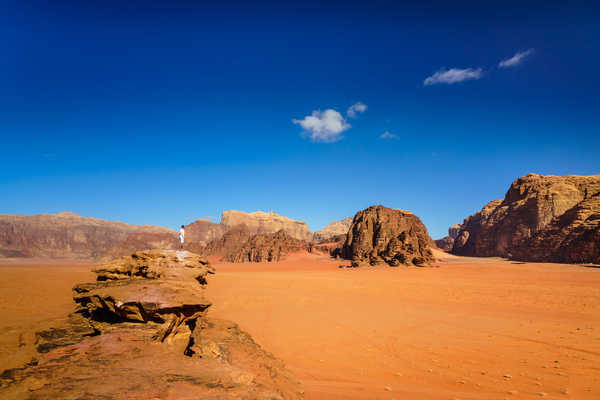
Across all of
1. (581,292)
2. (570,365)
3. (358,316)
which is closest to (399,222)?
(581,292)

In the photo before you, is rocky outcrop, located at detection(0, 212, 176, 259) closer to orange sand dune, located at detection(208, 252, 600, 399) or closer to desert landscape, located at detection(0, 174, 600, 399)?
desert landscape, located at detection(0, 174, 600, 399)

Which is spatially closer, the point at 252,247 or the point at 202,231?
the point at 252,247

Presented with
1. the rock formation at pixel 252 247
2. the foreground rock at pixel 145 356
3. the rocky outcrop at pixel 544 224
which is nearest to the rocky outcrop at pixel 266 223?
the rock formation at pixel 252 247

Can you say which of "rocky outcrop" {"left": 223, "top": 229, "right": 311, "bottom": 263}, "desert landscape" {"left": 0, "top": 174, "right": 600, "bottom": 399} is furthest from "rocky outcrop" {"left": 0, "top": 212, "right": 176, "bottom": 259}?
"desert landscape" {"left": 0, "top": 174, "right": 600, "bottom": 399}

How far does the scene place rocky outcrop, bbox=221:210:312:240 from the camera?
126 meters

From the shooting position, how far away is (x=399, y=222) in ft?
145

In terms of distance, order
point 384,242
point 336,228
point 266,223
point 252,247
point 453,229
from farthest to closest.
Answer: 1. point 336,228
2. point 453,229
3. point 266,223
4. point 252,247
5. point 384,242

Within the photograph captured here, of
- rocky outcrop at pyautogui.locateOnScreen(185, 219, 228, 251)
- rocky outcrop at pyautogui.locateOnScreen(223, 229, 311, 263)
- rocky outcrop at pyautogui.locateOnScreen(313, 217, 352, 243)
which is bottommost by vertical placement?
rocky outcrop at pyautogui.locateOnScreen(223, 229, 311, 263)

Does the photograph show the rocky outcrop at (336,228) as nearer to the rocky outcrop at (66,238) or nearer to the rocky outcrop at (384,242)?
the rocky outcrop at (66,238)

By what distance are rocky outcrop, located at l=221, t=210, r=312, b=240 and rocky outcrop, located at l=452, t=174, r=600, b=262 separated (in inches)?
2884

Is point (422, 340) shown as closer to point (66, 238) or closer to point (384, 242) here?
point (384, 242)

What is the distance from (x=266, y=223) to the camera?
5236 inches

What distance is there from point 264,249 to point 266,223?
88.5 m

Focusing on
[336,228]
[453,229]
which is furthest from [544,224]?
[336,228]
